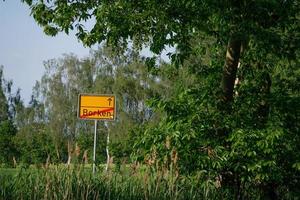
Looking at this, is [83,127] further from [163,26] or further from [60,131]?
[163,26]

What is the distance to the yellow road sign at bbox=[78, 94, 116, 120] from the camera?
17.2m

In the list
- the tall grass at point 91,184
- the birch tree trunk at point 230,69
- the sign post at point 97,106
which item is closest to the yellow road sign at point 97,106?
the sign post at point 97,106

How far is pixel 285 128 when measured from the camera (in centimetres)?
1012

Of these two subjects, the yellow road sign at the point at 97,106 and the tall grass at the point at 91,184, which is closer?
the tall grass at the point at 91,184

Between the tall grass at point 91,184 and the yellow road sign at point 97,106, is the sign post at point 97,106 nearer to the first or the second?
the yellow road sign at point 97,106

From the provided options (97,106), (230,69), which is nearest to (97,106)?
(97,106)

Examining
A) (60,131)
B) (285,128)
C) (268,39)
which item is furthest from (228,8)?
(60,131)

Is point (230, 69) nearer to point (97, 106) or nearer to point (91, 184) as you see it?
point (91, 184)

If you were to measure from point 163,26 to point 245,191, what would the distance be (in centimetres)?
305

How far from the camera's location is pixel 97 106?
17250 mm

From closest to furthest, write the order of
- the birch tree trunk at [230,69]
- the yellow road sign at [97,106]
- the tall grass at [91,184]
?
the tall grass at [91,184] → the birch tree trunk at [230,69] → the yellow road sign at [97,106]

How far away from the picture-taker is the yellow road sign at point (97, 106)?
17.2 meters

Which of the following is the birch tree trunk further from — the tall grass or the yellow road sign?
the yellow road sign

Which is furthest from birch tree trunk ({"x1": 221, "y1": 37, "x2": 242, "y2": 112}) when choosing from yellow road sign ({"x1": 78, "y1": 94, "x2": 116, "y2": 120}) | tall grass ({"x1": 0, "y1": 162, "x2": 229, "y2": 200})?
yellow road sign ({"x1": 78, "y1": 94, "x2": 116, "y2": 120})
